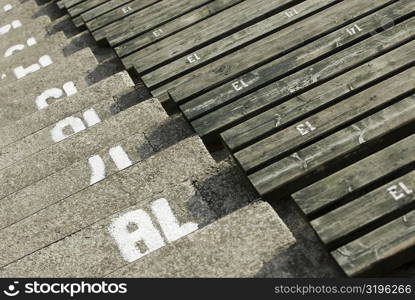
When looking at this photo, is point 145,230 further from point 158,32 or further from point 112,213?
point 158,32

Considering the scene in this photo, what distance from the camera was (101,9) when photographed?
32.6 ft

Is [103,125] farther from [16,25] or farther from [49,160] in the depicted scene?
[16,25]

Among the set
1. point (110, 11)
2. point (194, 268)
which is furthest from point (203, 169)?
point (110, 11)

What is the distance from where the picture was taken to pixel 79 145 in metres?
6.97

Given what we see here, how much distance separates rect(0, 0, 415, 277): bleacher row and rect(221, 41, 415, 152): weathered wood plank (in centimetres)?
2

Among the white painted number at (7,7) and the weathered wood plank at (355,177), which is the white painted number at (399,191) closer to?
the weathered wood plank at (355,177)

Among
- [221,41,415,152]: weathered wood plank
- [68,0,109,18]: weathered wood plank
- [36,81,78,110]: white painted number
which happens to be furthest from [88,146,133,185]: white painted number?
[68,0,109,18]: weathered wood plank

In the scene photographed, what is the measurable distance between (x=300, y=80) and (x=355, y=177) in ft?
5.65

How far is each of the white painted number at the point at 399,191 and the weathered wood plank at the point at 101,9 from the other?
6.30 m

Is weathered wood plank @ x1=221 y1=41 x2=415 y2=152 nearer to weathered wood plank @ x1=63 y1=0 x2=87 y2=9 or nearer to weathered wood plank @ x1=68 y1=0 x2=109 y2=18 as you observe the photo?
weathered wood plank @ x1=68 y1=0 x2=109 y2=18

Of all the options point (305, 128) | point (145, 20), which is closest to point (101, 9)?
point (145, 20)

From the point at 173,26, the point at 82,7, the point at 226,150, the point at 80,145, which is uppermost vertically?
the point at 82,7

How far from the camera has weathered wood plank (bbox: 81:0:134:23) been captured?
981 centimetres

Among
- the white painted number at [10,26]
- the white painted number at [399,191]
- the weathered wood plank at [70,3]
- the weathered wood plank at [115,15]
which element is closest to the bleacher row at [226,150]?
the white painted number at [399,191]
